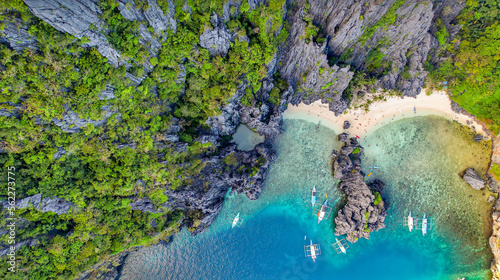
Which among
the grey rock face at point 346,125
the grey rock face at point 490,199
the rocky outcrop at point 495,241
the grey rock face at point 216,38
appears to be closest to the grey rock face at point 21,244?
the grey rock face at point 216,38

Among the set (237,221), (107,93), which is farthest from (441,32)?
(107,93)

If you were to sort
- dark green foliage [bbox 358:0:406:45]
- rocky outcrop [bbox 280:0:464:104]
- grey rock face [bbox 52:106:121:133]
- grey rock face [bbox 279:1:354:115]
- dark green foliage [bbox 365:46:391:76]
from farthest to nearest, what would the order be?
dark green foliage [bbox 365:46:391:76], grey rock face [bbox 279:1:354:115], rocky outcrop [bbox 280:0:464:104], dark green foliage [bbox 358:0:406:45], grey rock face [bbox 52:106:121:133]

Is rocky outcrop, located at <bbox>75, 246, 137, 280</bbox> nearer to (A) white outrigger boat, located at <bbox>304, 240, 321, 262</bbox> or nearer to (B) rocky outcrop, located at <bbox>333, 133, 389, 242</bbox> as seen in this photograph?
(A) white outrigger boat, located at <bbox>304, 240, 321, 262</bbox>

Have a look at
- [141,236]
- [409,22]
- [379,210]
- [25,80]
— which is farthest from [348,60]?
[141,236]

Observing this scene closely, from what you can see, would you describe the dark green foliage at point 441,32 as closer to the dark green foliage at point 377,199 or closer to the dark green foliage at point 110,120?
the dark green foliage at point 110,120

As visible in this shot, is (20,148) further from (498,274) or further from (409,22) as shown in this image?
(498,274)

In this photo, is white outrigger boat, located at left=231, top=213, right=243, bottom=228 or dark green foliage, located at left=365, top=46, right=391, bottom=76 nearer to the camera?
dark green foliage, located at left=365, top=46, right=391, bottom=76

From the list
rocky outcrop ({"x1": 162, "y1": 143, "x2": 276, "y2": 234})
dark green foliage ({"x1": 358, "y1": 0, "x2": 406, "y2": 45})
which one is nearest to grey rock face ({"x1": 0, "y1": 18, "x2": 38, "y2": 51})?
rocky outcrop ({"x1": 162, "y1": 143, "x2": 276, "y2": 234})
